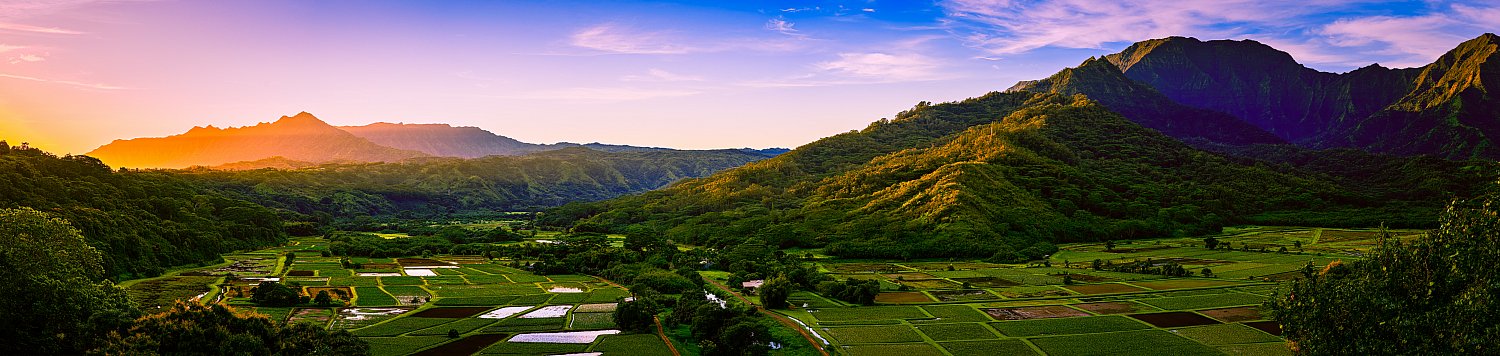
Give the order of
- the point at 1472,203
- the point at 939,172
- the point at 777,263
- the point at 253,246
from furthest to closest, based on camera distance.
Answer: the point at 939,172 → the point at 253,246 → the point at 777,263 → the point at 1472,203

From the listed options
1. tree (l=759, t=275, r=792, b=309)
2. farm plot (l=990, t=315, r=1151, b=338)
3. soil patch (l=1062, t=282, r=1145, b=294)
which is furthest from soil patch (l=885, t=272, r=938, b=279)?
farm plot (l=990, t=315, r=1151, b=338)

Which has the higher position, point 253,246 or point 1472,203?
point 1472,203

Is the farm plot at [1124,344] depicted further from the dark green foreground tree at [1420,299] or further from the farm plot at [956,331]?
the dark green foreground tree at [1420,299]

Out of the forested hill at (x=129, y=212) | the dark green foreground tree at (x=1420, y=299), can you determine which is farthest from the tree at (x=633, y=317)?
the forested hill at (x=129, y=212)

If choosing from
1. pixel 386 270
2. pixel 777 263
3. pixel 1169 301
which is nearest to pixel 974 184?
pixel 777 263

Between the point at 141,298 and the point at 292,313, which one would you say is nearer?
the point at 292,313

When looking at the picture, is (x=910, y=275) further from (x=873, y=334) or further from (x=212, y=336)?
(x=212, y=336)

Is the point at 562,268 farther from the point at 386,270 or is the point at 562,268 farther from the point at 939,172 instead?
the point at 939,172
